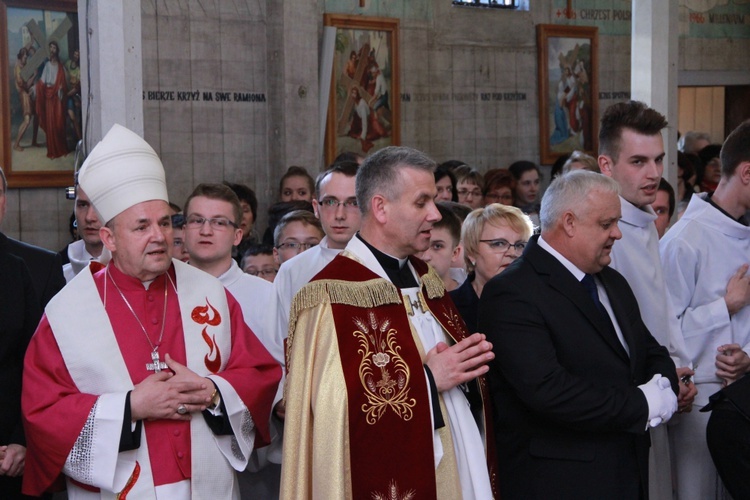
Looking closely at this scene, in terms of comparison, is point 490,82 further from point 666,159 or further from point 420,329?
point 420,329

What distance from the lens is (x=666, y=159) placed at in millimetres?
8594

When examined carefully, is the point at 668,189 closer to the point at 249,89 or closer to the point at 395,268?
the point at 395,268

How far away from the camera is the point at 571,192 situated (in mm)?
4176

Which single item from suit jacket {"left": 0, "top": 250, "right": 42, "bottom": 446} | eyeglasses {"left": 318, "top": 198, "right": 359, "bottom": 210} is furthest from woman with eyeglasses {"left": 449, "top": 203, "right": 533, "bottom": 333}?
suit jacket {"left": 0, "top": 250, "right": 42, "bottom": 446}

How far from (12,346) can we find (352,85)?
7908 millimetres

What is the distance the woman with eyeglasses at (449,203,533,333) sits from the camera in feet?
17.0

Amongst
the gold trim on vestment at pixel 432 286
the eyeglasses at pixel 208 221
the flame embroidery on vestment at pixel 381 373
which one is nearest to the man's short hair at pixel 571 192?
the gold trim on vestment at pixel 432 286

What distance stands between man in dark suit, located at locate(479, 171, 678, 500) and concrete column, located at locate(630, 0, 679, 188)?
4351mm

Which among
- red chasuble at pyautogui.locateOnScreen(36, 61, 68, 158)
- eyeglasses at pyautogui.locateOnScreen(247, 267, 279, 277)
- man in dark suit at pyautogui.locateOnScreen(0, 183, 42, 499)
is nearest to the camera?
man in dark suit at pyautogui.locateOnScreen(0, 183, 42, 499)

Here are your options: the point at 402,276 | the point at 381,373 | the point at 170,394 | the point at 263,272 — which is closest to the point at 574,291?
the point at 402,276

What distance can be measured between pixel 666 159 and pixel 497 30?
507 cm

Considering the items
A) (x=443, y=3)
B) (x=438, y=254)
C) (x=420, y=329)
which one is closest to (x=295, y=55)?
(x=443, y=3)

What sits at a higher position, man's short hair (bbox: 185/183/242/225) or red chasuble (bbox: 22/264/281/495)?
man's short hair (bbox: 185/183/242/225)

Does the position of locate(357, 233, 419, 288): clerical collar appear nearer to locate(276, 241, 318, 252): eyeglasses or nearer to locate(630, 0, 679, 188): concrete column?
locate(276, 241, 318, 252): eyeglasses
